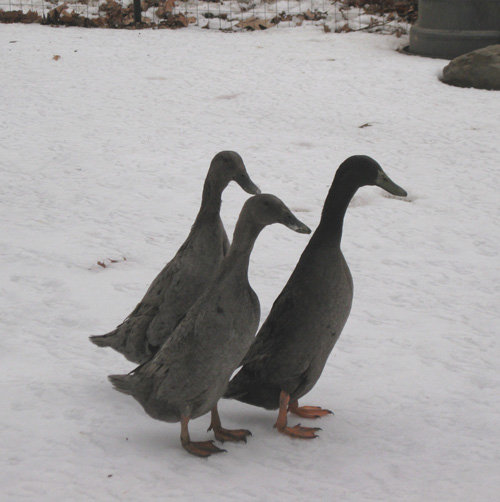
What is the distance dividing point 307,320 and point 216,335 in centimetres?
45

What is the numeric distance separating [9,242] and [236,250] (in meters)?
2.74

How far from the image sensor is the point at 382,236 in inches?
215

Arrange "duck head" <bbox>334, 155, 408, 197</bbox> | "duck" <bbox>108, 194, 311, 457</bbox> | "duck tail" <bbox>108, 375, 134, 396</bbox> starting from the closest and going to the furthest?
"duck" <bbox>108, 194, 311, 457</bbox>
"duck tail" <bbox>108, 375, 134, 396</bbox>
"duck head" <bbox>334, 155, 408, 197</bbox>

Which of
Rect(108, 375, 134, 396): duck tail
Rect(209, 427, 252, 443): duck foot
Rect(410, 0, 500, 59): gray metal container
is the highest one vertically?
Rect(410, 0, 500, 59): gray metal container

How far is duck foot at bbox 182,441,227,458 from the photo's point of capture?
9.39ft

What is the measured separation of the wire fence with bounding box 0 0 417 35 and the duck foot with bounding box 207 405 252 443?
936cm

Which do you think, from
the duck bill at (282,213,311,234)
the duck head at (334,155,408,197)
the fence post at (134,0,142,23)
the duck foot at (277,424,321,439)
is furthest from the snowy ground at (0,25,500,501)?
the fence post at (134,0,142,23)

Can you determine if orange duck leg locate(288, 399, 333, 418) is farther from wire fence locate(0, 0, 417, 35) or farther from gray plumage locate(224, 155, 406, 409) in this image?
wire fence locate(0, 0, 417, 35)

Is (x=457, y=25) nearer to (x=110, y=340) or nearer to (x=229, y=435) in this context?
(x=110, y=340)

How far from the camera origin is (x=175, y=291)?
3.29 m

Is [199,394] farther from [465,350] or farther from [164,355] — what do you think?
[465,350]

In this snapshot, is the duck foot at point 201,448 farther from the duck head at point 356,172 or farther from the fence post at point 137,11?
the fence post at point 137,11

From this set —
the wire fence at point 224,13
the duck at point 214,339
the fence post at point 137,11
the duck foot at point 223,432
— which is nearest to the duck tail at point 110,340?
the duck at point 214,339

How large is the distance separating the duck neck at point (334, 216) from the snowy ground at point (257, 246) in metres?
0.78
